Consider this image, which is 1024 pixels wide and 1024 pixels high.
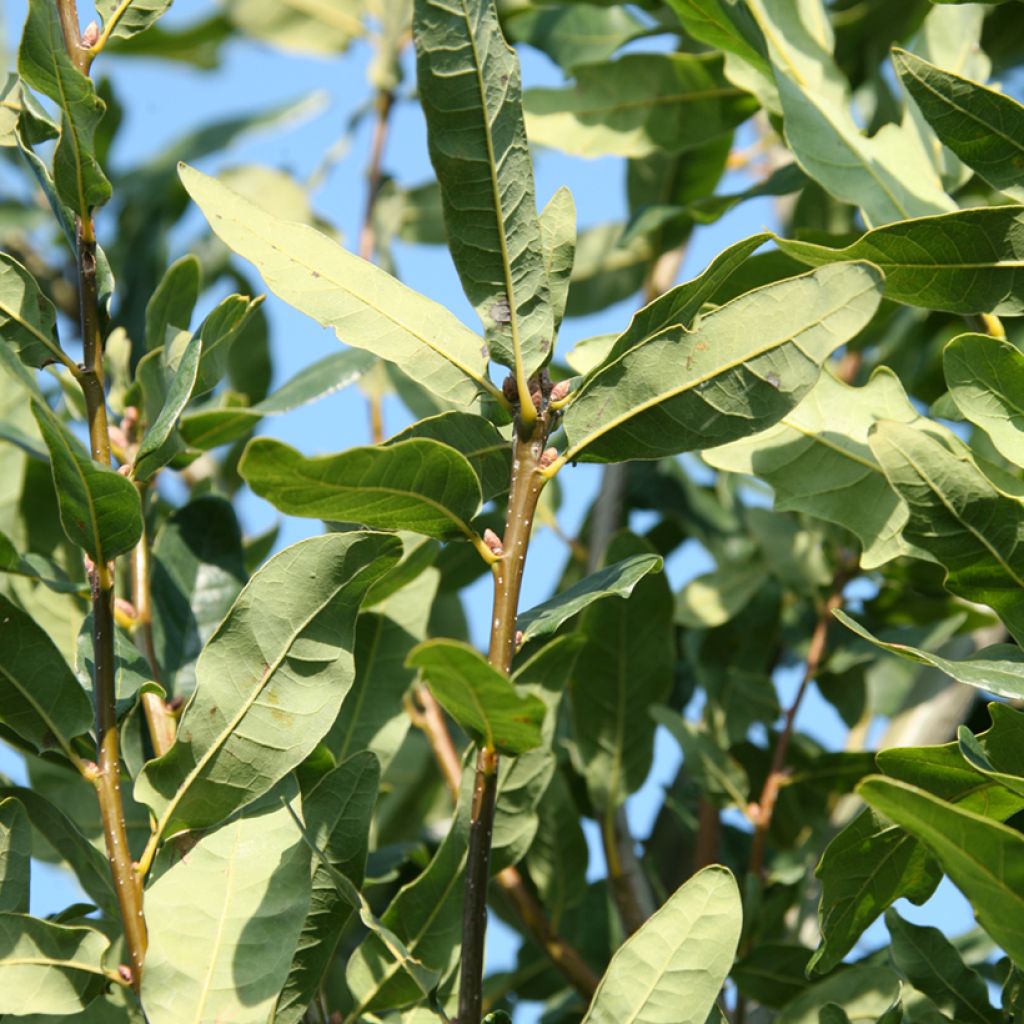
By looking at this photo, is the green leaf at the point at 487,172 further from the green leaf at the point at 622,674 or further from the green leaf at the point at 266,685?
the green leaf at the point at 622,674

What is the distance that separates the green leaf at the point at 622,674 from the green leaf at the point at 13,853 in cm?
67

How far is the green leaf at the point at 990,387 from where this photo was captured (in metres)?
0.96

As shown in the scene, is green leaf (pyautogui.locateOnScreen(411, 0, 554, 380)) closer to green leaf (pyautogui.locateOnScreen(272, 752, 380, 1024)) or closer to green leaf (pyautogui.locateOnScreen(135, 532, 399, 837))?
green leaf (pyautogui.locateOnScreen(135, 532, 399, 837))

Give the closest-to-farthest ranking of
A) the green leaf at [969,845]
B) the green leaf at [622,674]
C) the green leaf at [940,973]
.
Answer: the green leaf at [969,845] → the green leaf at [940,973] → the green leaf at [622,674]

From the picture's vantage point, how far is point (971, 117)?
3.28ft

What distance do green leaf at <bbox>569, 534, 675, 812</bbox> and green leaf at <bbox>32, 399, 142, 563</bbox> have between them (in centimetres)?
65

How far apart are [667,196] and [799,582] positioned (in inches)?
19.1

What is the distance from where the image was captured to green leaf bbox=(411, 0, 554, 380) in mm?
845

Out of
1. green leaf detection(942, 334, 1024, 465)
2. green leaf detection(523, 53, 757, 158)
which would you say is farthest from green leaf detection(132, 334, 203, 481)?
green leaf detection(523, 53, 757, 158)

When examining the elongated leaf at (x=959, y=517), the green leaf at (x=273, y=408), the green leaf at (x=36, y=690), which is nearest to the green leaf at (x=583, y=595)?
the elongated leaf at (x=959, y=517)

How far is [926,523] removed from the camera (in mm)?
933

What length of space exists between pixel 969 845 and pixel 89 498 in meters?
0.54

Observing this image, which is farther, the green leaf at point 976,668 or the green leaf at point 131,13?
the green leaf at point 131,13

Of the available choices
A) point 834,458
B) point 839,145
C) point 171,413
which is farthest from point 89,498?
point 839,145
